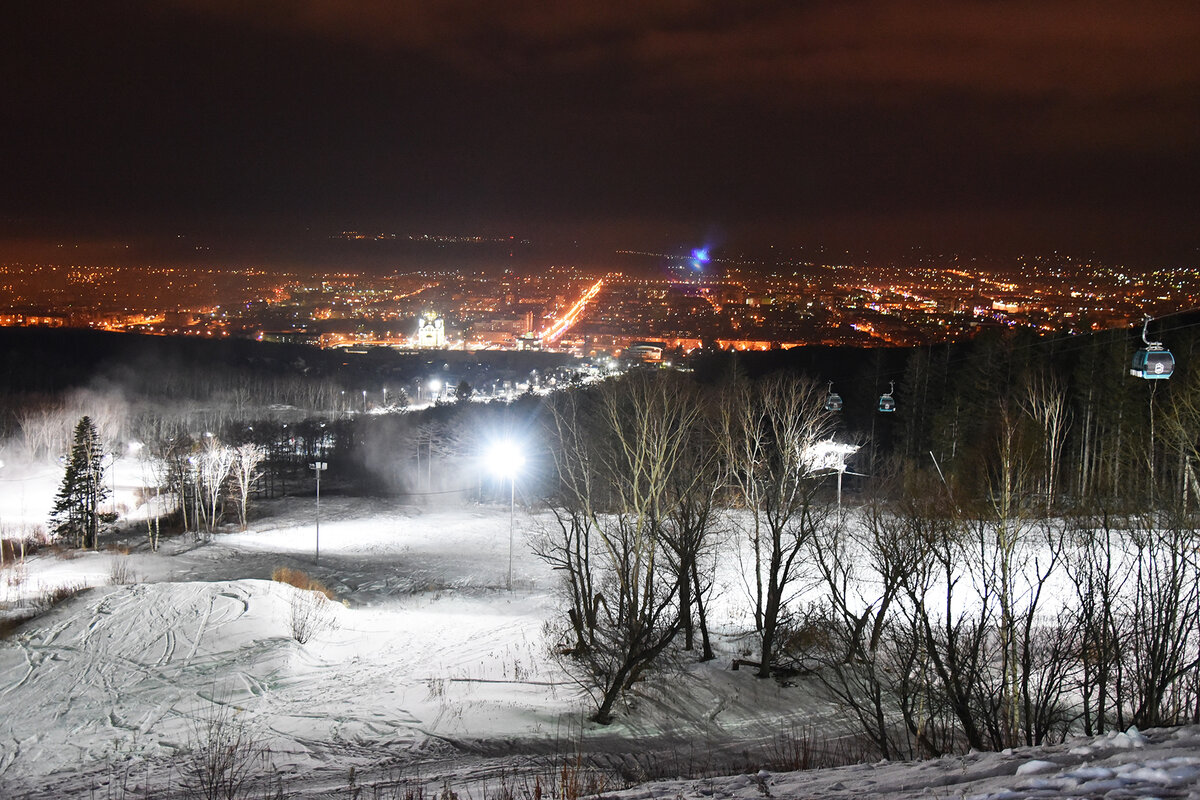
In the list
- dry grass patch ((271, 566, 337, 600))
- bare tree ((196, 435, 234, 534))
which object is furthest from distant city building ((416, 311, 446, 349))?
dry grass patch ((271, 566, 337, 600))

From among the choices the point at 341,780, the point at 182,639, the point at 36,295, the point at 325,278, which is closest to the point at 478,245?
the point at 325,278

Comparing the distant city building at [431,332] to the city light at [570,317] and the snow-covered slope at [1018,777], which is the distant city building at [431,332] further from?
the snow-covered slope at [1018,777]

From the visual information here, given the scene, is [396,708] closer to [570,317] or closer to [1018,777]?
[1018,777]

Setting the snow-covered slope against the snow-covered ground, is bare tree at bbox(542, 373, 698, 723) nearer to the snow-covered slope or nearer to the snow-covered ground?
the snow-covered ground

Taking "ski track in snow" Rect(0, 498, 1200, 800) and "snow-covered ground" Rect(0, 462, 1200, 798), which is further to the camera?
"snow-covered ground" Rect(0, 462, 1200, 798)

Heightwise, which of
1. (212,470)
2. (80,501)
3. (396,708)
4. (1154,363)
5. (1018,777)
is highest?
(1154,363)

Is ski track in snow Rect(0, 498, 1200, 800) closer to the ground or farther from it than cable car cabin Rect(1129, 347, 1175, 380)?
closer to the ground

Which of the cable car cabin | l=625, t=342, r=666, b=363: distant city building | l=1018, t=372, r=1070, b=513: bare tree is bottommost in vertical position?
l=1018, t=372, r=1070, b=513: bare tree

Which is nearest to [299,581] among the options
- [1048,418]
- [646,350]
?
[1048,418]
